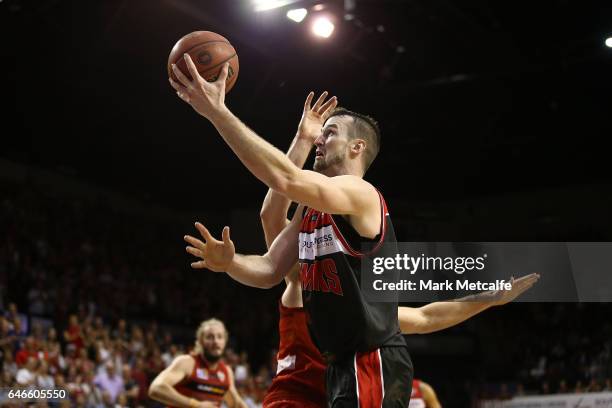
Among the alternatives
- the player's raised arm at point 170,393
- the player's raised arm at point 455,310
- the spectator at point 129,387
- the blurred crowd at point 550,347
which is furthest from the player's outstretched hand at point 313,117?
the blurred crowd at point 550,347

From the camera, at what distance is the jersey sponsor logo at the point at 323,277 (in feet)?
10.3

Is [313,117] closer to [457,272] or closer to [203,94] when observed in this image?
[203,94]

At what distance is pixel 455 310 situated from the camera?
3.86 meters

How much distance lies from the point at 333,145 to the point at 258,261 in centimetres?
75

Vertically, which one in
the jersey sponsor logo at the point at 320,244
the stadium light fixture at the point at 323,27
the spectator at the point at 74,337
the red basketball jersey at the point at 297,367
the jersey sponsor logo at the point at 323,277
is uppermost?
the stadium light fixture at the point at 323,27

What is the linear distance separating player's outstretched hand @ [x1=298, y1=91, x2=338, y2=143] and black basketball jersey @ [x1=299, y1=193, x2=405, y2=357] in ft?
3.46

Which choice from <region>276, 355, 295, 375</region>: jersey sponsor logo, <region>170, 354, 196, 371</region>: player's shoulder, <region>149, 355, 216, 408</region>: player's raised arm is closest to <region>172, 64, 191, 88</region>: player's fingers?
<region>276, 355, 295, 375</region>: jersey sponsor logo

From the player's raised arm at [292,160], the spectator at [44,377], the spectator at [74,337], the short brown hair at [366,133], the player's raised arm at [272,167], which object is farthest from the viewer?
the spectator at [74,337]

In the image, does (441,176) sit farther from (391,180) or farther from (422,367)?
(422,367)

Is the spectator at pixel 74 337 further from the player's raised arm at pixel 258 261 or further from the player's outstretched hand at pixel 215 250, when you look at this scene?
the player's outstretched hand at pixel 215 250

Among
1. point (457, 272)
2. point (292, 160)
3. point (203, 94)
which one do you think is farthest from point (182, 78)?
point (457, 272)

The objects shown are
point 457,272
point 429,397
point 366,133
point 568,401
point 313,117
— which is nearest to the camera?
point 366,133

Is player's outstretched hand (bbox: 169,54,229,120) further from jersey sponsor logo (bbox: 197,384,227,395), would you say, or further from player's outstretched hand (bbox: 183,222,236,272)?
jersey sponsor logo (bbox: 197,384,227,395)

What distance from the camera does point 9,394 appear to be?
624 centimetres
